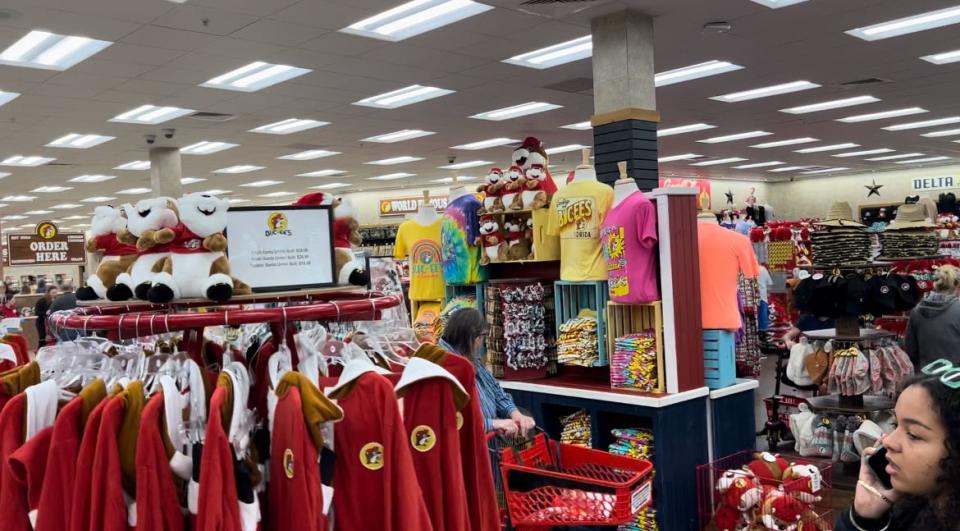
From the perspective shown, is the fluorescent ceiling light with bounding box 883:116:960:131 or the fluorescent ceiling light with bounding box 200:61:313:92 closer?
the fluorescent ceiling light with bounding box 200:61:313:92

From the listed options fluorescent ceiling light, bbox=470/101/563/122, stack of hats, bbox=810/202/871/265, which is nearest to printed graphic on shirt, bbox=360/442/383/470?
stack of hats, bbox=810/202/871/265

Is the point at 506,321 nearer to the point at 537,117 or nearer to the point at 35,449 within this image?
the point at 35,449

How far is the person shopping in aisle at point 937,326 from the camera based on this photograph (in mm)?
5254

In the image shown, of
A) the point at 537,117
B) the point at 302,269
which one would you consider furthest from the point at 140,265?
the point at 537,117

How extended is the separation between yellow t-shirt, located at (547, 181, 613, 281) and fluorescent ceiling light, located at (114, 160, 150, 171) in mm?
11833

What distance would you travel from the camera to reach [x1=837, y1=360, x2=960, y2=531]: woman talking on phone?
159cm

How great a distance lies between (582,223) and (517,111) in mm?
7086

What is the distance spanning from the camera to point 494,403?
3.80 metres

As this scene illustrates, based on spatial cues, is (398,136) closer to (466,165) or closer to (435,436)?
(466,165)

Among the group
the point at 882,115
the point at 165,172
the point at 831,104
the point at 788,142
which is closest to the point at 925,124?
the point at 882,115

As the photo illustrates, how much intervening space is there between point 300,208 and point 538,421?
3.17m

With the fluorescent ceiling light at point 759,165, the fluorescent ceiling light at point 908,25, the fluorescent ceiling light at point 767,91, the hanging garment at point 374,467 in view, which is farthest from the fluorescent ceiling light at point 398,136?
the fluorescent ceiling light at point 759,165

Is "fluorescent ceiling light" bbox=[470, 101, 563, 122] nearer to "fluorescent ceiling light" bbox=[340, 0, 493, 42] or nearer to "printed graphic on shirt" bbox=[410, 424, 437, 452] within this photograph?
"fluorescent ceiling light" bbox=[340, 0, 493, 42]

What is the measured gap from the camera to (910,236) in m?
7.56
